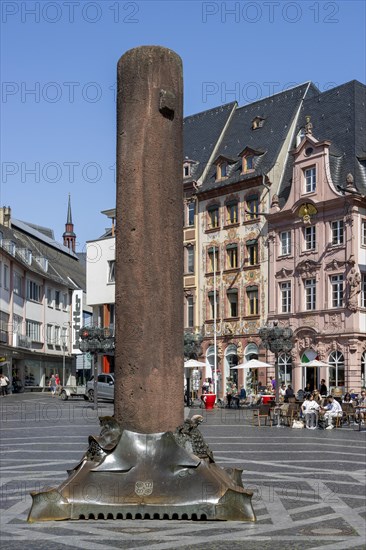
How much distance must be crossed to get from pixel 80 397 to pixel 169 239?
47.8 metres

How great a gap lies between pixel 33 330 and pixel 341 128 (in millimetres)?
32488

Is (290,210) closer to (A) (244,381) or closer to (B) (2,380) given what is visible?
(A) (244,381)

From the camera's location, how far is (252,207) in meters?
51.6

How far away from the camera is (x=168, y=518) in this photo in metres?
6.79

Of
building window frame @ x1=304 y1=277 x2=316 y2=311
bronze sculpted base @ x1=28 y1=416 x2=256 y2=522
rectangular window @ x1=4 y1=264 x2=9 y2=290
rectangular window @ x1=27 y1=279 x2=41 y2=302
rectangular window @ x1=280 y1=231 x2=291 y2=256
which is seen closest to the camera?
bronze sculpted base @ x1=28 y1=416 x2=256 y2=522

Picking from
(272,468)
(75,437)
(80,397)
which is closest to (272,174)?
(80,397)

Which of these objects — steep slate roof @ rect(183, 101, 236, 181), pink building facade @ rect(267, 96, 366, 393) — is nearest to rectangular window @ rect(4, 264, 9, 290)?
steep slate roof @ rect(183, 101, 236, 181)

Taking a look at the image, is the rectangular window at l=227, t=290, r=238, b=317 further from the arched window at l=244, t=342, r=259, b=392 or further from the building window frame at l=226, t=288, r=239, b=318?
the arched window at l=244, t=342, r=259, b=392

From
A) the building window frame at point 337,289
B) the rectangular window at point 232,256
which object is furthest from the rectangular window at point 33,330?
the building window frame at point 337,289

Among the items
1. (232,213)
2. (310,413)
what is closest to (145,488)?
(310,413)

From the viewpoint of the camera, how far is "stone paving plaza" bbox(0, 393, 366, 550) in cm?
664

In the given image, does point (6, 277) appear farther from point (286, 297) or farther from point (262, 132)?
point (286, 297)

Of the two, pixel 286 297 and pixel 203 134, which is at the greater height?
pixel 203 134

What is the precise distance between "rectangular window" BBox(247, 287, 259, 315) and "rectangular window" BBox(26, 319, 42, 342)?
2382 centimetres
